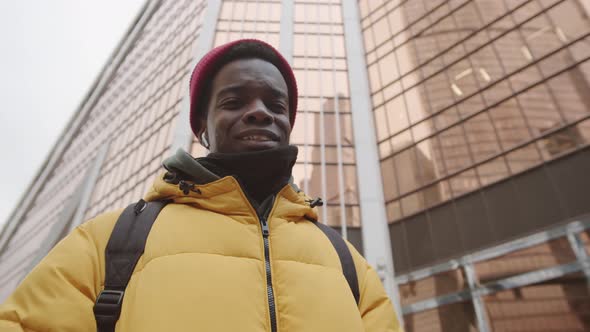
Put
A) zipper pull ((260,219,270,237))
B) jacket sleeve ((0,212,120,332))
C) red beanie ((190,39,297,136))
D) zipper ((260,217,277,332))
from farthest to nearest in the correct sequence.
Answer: red beanie ((190,39,297,136)) → zipper pull ((260,219,270,237)) → zipper ((260,217,277,332)) → jacket sleeve ((0,212,120,332))

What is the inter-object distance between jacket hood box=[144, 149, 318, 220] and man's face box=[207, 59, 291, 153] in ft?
0.66

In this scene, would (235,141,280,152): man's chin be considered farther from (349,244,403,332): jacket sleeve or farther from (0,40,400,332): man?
(349,244,403,332): jacket sleeve

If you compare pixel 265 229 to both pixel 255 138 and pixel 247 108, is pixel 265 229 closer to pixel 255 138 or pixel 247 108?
pixel 255 138

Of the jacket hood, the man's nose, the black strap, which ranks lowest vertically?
the black strap

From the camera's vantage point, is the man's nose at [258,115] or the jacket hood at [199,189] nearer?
the jacket hood at [199,189]

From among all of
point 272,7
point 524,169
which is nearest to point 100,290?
point 524,169

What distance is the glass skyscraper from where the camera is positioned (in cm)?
874

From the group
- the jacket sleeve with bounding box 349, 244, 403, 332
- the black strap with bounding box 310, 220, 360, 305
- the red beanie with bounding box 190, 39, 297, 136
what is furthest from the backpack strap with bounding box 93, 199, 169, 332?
the jacket sleeve with bounding box 349, 244, 403, 332

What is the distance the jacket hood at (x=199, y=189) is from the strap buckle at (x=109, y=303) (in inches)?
17.7

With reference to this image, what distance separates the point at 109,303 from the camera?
1075 millimetres

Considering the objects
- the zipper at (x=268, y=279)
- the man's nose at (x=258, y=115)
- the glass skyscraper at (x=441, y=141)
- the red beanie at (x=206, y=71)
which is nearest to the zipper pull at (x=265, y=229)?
the zipper at (x=268, y=279)

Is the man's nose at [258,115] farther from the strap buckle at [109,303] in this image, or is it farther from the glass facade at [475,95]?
the glass facade at [475,95]

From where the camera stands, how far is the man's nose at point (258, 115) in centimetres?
160

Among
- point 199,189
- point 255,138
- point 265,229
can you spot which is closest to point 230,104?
point 255,138
